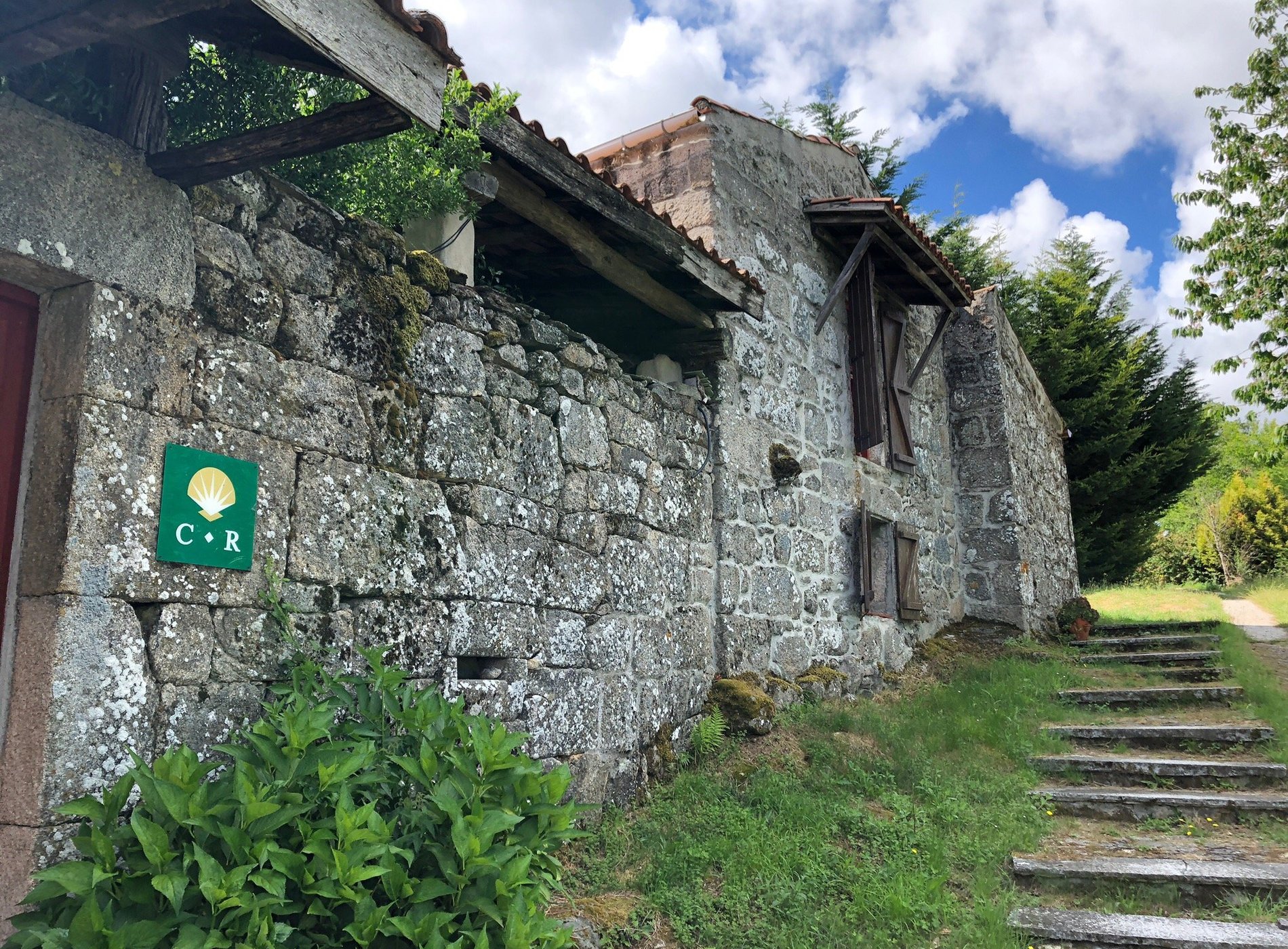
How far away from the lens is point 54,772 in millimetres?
2080

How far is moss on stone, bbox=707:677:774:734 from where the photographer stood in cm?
496

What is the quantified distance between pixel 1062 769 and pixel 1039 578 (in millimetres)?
4329

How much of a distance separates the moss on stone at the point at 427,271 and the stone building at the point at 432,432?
0.04 ft

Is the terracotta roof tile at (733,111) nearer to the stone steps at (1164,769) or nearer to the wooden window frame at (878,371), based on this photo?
the wooden window frame at (878,371)

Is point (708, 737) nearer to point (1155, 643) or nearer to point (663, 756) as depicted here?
point (663, 756)

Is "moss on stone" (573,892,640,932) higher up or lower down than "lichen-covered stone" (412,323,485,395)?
lower down

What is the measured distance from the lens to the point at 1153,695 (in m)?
6.59

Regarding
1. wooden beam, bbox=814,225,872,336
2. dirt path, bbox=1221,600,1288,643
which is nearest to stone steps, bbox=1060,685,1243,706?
dirt path, bbox=1221,600,1288,643

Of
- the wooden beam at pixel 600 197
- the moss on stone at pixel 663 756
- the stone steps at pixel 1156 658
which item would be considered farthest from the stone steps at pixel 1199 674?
the wooden beam at pixel 600 197

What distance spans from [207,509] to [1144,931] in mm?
3552

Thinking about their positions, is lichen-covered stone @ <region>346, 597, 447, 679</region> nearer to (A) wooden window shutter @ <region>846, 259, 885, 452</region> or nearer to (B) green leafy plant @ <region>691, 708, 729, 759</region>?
(B) green leafy plant @ <region>691, 708, 729, 759</region>

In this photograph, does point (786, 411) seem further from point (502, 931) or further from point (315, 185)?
point (502, 931)

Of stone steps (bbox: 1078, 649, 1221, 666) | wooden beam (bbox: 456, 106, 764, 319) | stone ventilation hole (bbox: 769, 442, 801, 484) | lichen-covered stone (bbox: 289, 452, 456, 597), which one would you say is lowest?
stone steps (bbox: 1078, 649, 1221, 666)

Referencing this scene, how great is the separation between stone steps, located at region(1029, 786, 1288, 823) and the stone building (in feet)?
5.29
